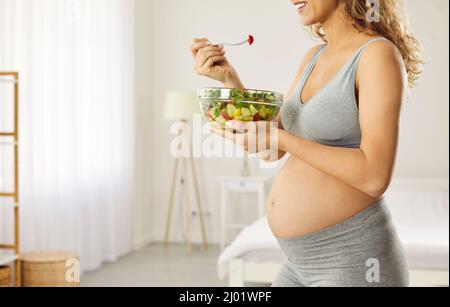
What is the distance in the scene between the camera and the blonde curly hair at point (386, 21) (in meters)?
0.91

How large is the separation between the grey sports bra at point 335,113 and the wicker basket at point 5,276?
180 centimetres

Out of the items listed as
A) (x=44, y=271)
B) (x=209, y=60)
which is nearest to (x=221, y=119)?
(x=209, y=60)

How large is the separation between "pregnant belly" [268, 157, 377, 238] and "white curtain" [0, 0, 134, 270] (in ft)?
4.12

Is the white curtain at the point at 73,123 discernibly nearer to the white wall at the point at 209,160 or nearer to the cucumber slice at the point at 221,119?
the white wall at the point at 209,160

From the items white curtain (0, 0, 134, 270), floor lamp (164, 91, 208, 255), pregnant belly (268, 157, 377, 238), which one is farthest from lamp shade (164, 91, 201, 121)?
pregnant belly (268, 157, 377, 238)

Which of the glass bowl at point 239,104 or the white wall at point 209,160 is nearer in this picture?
the glass bowl at point 239,104

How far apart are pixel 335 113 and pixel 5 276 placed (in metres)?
1.90

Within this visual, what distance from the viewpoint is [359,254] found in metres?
0.92

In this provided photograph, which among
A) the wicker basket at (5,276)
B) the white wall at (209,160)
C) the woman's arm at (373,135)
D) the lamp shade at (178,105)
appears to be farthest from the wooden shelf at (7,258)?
the woman's arm at (373,135)

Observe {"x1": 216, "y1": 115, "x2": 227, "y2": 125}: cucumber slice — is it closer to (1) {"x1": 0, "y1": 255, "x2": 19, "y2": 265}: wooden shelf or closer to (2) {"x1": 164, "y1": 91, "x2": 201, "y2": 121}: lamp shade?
(1) {"x1": 0, "y1": 255, "x2": 19, "y2": 265}: wooden shelf

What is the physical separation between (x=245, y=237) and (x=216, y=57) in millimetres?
1687

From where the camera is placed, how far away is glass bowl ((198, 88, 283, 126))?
2.79 feet

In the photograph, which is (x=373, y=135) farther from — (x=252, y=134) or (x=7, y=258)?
(x=7, y=258)
